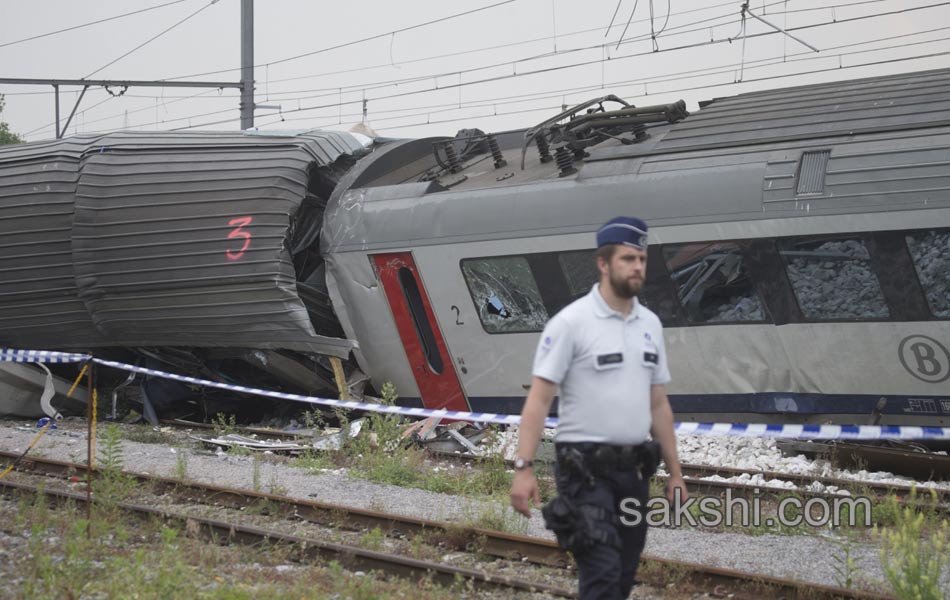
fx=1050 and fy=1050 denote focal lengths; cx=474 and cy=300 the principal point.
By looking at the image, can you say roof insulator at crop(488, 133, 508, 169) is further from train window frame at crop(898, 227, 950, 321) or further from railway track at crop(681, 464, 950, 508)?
train window frame at crop(898, 227, 950, 321)

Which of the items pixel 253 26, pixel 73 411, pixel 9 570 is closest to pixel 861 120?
pixel 9 570

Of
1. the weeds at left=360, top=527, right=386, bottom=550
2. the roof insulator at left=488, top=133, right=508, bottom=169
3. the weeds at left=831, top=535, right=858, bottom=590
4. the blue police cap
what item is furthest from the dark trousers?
the roof insulator at left=488, top=133, right=508, bottom=169

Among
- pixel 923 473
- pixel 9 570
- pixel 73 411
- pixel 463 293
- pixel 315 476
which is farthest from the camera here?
pixel 73 411

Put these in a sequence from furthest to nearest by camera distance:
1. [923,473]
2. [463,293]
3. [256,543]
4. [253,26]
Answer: [253,26]
[463,293]
[923,473]
[256,543]

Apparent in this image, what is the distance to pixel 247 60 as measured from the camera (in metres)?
19.7

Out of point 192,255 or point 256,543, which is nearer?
point 256,543

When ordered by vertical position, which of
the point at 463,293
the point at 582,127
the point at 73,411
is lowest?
the point at 73,411

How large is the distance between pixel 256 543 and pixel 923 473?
5291mm

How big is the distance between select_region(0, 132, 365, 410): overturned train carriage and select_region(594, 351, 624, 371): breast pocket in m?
7.33

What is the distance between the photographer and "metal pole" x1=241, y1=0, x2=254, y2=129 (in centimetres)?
1977

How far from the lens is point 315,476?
29.5 feet

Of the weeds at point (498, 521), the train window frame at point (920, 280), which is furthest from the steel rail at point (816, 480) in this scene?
the weeds at point (498, 521)

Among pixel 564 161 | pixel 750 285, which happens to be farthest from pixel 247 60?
pixel 750 285

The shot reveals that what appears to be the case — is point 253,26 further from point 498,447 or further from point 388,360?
point 498,447
